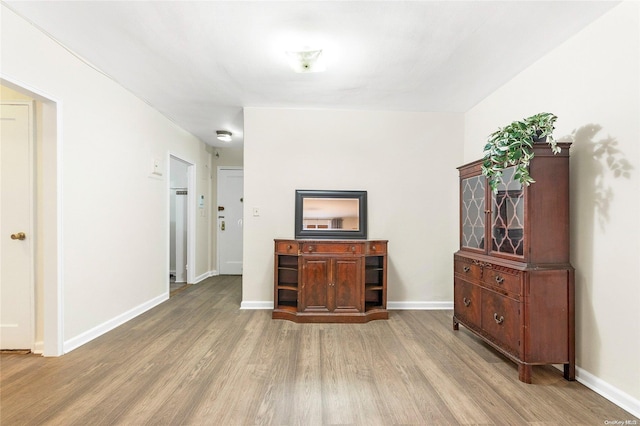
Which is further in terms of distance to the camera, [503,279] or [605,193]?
[503,279]

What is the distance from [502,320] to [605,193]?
1108mm

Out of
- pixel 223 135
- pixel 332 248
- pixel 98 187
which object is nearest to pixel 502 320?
pixel 332 248

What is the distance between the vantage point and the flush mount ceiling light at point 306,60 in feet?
7.53

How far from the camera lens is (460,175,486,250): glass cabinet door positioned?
256 centimetres

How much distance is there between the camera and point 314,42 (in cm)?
221

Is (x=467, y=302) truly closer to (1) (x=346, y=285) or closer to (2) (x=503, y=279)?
(2) (x=503, y=279)

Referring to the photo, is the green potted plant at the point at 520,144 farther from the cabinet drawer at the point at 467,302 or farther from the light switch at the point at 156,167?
the light switch at the point at 156,167

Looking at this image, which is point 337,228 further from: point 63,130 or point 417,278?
point 63,130

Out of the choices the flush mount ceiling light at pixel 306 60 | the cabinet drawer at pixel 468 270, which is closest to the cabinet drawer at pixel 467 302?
the cabinet drawer at pixel 468 270

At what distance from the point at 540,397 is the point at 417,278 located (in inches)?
73.2

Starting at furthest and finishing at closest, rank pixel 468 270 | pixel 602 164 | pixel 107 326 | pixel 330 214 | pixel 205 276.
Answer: pixel 205 276, pixel 330 214, pixel 107 326, pixel 468 270, pixel 602 164

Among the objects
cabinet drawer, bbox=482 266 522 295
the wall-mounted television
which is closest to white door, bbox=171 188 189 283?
the wall-mounted television

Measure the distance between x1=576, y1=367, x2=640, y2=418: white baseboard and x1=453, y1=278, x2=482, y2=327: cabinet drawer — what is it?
699 millimetres

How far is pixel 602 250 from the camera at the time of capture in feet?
6.28
